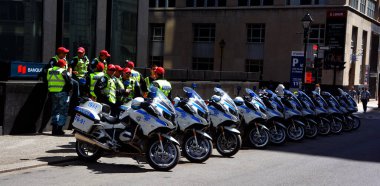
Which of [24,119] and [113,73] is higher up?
[113,73]

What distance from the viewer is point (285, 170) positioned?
951 centimetres

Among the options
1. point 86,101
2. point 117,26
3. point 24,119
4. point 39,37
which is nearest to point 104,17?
point 117,26

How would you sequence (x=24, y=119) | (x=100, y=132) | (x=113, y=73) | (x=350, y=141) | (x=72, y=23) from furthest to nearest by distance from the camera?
1. (x=72, y=23)
2. (x=350, y=141)
3. (x=24, y=119)
4. (x=113, y=73)
5. (x=100, y=132)

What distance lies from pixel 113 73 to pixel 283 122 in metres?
5.66

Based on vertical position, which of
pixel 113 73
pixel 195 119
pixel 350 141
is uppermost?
pixel 113 73

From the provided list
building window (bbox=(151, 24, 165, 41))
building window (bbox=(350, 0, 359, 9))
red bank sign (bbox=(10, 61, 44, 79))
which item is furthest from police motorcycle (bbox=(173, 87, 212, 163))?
building window (bbox=(151, 24, 165, 41))

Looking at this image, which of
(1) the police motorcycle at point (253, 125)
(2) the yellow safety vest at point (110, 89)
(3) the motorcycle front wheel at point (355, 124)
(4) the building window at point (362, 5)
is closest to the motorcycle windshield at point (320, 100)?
(3) the motorcycle front wheel at point (355, 124)

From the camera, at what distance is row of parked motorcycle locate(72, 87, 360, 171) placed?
877 centimetres

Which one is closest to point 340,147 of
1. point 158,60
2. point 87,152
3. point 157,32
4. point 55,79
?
point 87,152

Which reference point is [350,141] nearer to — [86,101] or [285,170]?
[285,170]

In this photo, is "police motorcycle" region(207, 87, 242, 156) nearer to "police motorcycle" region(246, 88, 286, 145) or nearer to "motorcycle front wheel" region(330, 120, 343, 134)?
"police motorcycle" region(246, 88, 286, 145)

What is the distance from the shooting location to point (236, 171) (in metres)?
9.15

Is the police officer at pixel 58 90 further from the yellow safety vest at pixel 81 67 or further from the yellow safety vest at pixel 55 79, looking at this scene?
the yellow safety vest at pixel 81 67

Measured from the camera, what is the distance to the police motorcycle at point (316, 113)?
1544 centimetres
